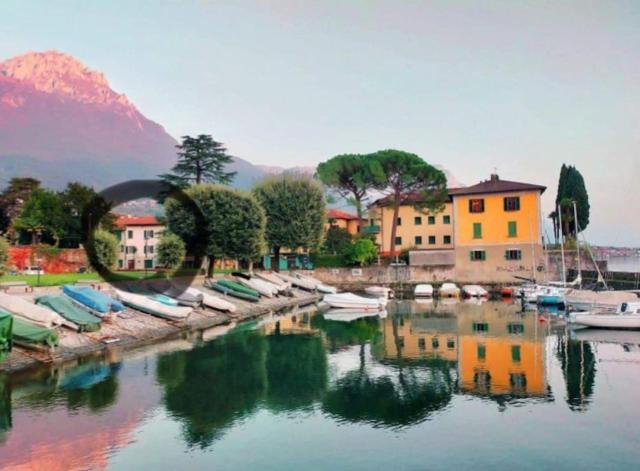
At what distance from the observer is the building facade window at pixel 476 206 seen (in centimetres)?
6309

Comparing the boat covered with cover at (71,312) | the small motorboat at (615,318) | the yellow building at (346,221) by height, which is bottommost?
the small motorboat at (615,318)

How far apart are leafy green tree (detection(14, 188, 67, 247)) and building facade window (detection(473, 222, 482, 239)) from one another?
50368 millimetres

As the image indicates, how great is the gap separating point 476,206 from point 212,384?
49.4 metres

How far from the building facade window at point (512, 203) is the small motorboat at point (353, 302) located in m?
23.3

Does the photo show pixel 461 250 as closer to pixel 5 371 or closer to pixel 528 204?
pixel 528 204

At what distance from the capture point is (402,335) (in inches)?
1276

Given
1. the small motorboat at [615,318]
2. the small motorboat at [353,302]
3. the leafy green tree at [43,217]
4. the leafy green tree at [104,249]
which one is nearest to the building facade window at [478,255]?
the small motorboat at [353,302]

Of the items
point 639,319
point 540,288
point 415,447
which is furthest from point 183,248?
point 415,447

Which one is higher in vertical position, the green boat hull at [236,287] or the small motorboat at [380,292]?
the green boat hull at [236,287]

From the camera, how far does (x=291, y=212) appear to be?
6122 cm

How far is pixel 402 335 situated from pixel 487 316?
11267 millimetres

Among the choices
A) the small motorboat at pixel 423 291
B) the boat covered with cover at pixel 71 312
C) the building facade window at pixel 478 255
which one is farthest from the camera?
the building facade window at pixel 478 255

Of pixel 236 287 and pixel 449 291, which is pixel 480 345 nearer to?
pixel 236 287

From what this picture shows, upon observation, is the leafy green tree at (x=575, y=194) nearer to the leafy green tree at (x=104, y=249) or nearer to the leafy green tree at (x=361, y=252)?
the leafy green tree at (x=361, y=252)
